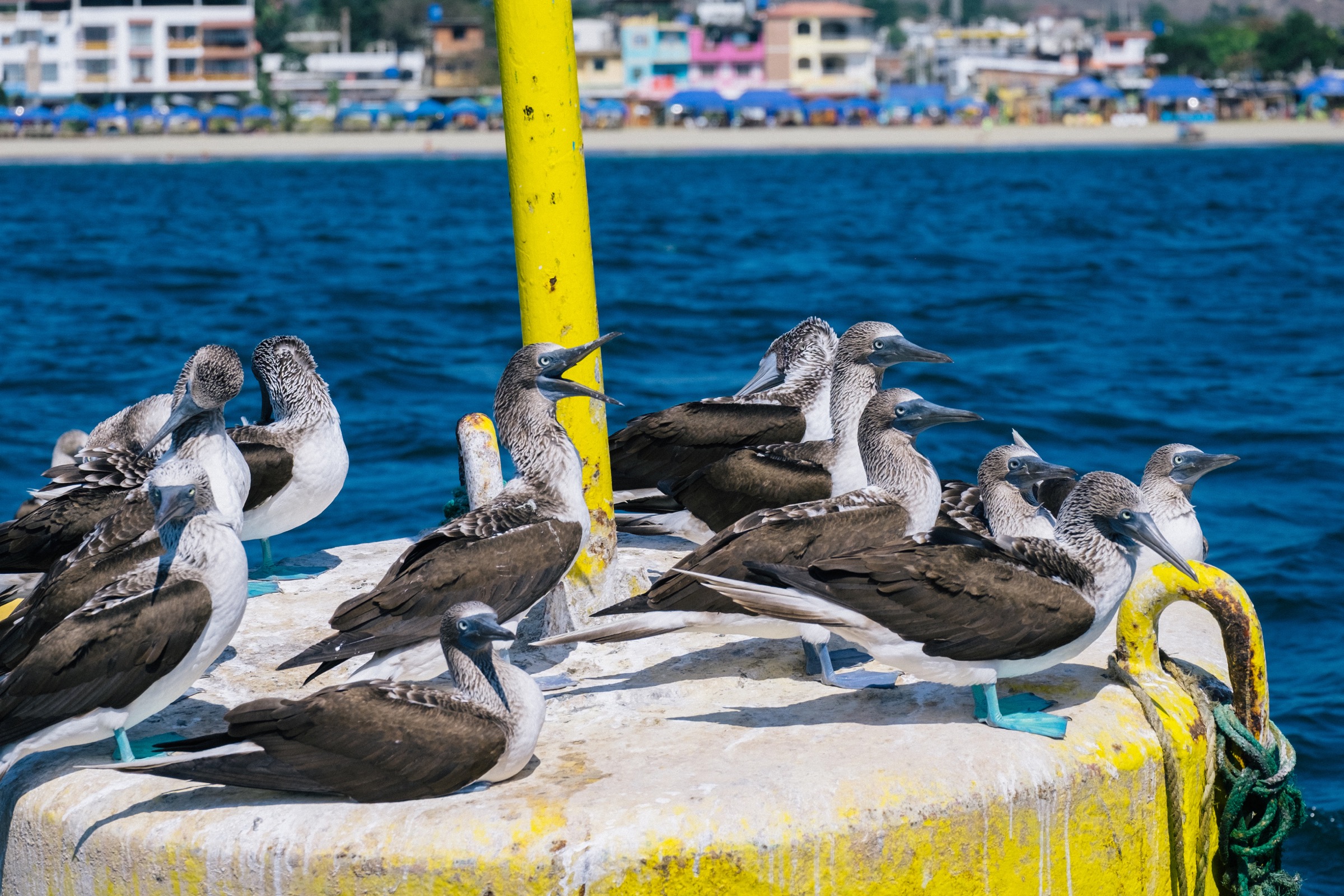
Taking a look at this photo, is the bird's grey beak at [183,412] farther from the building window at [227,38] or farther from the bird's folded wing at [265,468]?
the building window at [227,38]

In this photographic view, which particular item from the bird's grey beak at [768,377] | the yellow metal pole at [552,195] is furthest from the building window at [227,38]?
the yellow metal pole at [552,195]

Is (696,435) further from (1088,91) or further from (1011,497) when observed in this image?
(1088,91)

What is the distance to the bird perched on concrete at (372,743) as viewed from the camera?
16.4 ft

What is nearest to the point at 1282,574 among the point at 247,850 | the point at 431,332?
the point at 247,850

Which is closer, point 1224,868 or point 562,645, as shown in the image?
point 1224,868

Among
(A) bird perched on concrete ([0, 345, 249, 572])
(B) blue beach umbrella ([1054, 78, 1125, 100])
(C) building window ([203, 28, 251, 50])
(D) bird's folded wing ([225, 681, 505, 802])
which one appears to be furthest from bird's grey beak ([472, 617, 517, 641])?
(C) building window ([203, 28, 251, 50])

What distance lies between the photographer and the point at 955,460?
15844mm

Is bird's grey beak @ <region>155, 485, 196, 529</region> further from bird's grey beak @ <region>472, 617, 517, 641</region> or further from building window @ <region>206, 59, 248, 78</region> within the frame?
building window @ <region>206, 59, 248, 78</region>

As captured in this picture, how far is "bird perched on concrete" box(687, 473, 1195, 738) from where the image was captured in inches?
221

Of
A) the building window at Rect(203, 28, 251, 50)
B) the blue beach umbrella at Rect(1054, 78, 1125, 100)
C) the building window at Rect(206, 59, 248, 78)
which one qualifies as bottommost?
the blue beach umbrella at Rect(1054, 78, 1125, 100)

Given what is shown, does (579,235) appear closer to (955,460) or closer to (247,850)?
(247,850)

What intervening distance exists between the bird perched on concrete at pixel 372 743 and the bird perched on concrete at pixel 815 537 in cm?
70

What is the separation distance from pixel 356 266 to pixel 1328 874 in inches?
1129

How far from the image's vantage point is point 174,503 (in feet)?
18.1
